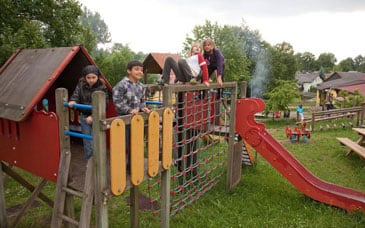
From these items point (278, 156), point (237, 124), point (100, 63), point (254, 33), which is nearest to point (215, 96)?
point (237, 124)

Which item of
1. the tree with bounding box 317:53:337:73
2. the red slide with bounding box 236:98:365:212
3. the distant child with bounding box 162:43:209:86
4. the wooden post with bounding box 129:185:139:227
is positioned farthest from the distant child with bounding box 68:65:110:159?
the tree with bounding box 317:53:337:73

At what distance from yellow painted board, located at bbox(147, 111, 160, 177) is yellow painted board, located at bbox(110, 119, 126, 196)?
468 millimetres

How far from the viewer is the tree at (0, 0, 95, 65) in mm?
9164

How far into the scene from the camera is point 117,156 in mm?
2762

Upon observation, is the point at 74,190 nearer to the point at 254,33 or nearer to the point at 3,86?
the point at 3,86

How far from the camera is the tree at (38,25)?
916cm

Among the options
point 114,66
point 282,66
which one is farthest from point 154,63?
point 282,66

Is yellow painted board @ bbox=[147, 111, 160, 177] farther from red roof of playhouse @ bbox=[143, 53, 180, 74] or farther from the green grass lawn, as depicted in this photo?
red roof of playhouse @ bbox=[143, 53, 180, 74]

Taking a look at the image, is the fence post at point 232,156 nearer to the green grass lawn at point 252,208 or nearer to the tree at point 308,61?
the green grass lawn at point 252,208

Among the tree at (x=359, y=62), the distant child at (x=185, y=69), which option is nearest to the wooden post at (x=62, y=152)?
the distant child at (x=185, y=69)

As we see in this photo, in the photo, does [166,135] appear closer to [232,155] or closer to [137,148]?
[137,148]

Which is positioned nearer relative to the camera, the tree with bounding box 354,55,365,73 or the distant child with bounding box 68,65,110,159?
the distant child with bounding box 68,65,110,159

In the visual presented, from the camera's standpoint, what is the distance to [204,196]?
5676mm

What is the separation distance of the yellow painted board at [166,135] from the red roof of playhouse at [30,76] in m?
1.30
